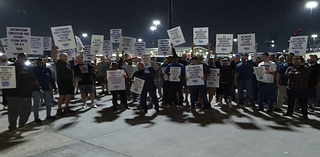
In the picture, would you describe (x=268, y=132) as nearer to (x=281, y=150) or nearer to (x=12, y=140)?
(x=281, y=150)

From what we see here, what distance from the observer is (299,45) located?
839cm

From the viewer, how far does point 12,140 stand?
5324 millimetres

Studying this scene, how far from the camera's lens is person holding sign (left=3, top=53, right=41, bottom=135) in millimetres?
5781

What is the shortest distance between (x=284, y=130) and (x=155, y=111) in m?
4.05

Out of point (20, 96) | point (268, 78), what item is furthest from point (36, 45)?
point (268, 78)

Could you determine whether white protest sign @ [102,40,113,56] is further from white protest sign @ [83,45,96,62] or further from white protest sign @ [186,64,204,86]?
white protest sign @ [186,64,204,86]

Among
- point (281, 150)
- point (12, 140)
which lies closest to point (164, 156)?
point (281, 150)

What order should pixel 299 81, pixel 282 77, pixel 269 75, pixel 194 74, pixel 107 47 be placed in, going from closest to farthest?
pixel 299 81, pixel 269 75, pixel 282 77, pixel 194 74, pixel 107 47

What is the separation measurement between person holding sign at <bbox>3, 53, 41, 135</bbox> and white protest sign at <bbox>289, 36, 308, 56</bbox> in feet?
27.9

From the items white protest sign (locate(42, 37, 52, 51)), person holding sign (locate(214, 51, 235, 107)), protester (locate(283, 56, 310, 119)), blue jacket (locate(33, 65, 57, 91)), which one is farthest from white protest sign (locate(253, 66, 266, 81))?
white protest sign (locate(42, 37, 52, 51))

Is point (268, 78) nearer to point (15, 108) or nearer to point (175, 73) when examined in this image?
point (175, 73)

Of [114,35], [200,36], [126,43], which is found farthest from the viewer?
[114,35]

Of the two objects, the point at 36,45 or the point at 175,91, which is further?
the point at 36,45

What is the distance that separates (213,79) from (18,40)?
6.21m
